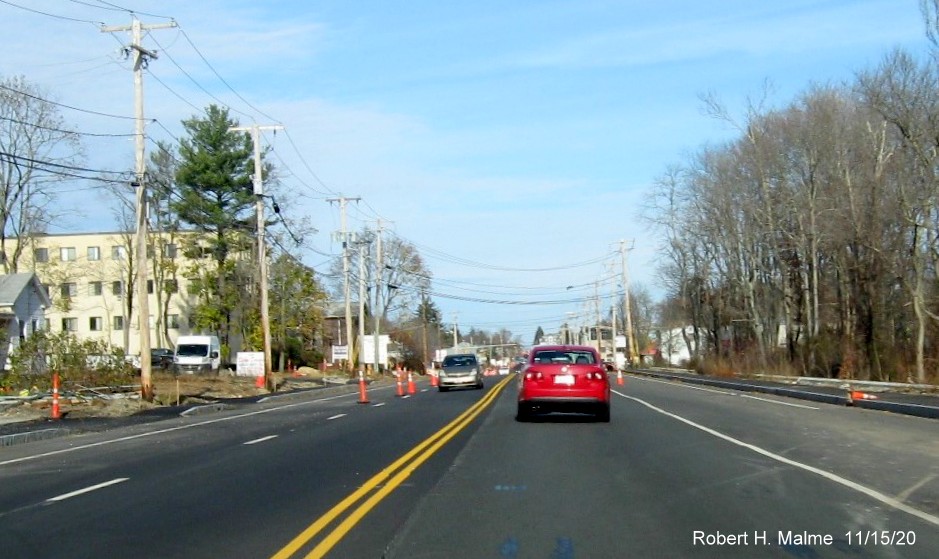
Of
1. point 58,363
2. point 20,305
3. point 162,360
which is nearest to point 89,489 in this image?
point 58,363

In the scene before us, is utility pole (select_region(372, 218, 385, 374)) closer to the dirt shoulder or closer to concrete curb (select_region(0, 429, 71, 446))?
the dirt shoulder

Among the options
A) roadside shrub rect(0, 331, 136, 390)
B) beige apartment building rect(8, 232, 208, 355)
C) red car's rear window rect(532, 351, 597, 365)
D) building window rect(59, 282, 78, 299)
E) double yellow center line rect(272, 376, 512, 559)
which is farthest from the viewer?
beige apartment building rect(8, 232, 208, 355)

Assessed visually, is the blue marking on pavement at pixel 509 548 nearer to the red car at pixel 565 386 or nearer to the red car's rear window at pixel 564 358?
the red car at pixel 565 386

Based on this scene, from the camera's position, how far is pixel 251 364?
52.3 meters

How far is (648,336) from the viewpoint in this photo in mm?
154000

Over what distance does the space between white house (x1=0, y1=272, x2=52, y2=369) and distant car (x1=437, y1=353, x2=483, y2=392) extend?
64.4 ft

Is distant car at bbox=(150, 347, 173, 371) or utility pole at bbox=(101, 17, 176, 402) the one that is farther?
distant car at bbox=(150, 347, 173, 371)

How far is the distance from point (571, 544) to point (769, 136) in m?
51.9

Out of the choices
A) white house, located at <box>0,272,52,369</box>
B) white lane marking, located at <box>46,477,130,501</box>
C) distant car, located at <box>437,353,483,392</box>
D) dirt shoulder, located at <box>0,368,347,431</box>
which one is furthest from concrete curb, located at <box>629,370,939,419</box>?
white house, located at <box>0,272,52,369</box>

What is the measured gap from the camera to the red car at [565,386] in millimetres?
22328

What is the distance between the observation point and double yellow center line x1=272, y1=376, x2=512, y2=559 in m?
9.41

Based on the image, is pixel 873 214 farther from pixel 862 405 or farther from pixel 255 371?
pixel 255 371

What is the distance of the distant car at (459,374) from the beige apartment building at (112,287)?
40.9 metres

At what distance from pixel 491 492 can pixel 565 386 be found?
9941 mm
